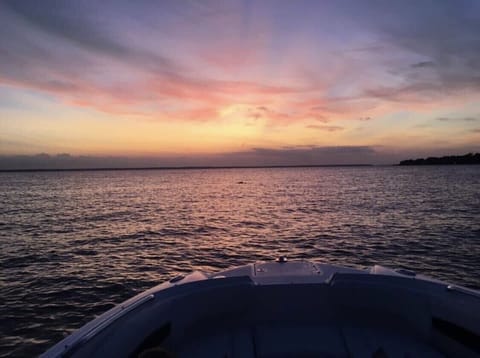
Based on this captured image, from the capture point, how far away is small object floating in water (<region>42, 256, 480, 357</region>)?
14.7 feet

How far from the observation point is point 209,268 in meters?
15.0

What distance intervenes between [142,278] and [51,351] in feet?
33.5

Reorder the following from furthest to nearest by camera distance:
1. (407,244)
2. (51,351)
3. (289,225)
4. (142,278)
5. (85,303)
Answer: (289,225) < (407,244) < (142,278) < (85,303) < (51,351)

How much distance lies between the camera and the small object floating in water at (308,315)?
14.7 feet

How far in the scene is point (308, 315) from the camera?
16.9 feet

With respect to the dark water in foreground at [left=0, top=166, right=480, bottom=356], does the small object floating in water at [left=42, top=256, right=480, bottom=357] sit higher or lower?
higher

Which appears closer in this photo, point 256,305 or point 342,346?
point 342,346

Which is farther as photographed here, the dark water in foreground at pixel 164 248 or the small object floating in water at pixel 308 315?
the dark water in foreground at pixel 164 248

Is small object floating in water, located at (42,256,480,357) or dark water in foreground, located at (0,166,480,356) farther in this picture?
dark water in foreground, located at (0,166,480,356)

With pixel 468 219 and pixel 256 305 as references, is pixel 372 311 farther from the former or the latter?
pixel 468 219

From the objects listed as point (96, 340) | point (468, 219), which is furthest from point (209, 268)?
point (468, 219)

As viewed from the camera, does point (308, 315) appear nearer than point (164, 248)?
Yes

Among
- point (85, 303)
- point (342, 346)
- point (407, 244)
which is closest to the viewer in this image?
point (342, 346)

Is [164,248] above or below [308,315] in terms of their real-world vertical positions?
below
